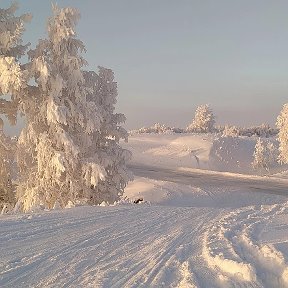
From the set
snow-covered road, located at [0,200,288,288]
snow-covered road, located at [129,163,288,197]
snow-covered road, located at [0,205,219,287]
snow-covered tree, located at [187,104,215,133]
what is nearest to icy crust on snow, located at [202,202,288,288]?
snow-covered road, located at [0,200,288,288]

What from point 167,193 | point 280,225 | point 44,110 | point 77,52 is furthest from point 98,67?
point 280,225

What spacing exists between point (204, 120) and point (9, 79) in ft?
178

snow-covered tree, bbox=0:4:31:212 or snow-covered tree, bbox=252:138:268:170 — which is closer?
snow-covered tree, bbox=0:4:31:212

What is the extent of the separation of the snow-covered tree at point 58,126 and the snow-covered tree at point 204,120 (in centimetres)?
5042

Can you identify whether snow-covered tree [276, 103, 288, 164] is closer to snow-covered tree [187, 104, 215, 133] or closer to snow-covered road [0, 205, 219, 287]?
snow-covered tree [187, 104, 215, 133]

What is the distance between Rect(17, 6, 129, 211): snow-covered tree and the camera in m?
18.1

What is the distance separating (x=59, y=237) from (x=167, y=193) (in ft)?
71.1

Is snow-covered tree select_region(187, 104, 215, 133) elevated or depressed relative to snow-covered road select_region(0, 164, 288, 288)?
elevated

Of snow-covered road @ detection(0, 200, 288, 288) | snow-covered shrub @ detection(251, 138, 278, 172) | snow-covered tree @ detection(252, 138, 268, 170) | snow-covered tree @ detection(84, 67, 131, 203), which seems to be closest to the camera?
Answer: snow-covered road @ detection(0, 200, 288, 288)

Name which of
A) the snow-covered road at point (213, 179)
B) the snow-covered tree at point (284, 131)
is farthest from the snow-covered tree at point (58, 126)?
the snow-covered tree at point (284, 131)

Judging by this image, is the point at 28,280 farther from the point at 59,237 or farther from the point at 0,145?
the point at 0,145

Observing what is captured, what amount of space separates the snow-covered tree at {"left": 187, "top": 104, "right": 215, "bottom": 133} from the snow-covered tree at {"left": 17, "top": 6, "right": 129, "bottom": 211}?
50425 mm

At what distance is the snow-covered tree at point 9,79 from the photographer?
17203mm

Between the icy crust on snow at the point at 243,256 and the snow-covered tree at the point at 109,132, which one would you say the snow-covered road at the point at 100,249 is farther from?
the snow-covered tree at the point at 109,132
